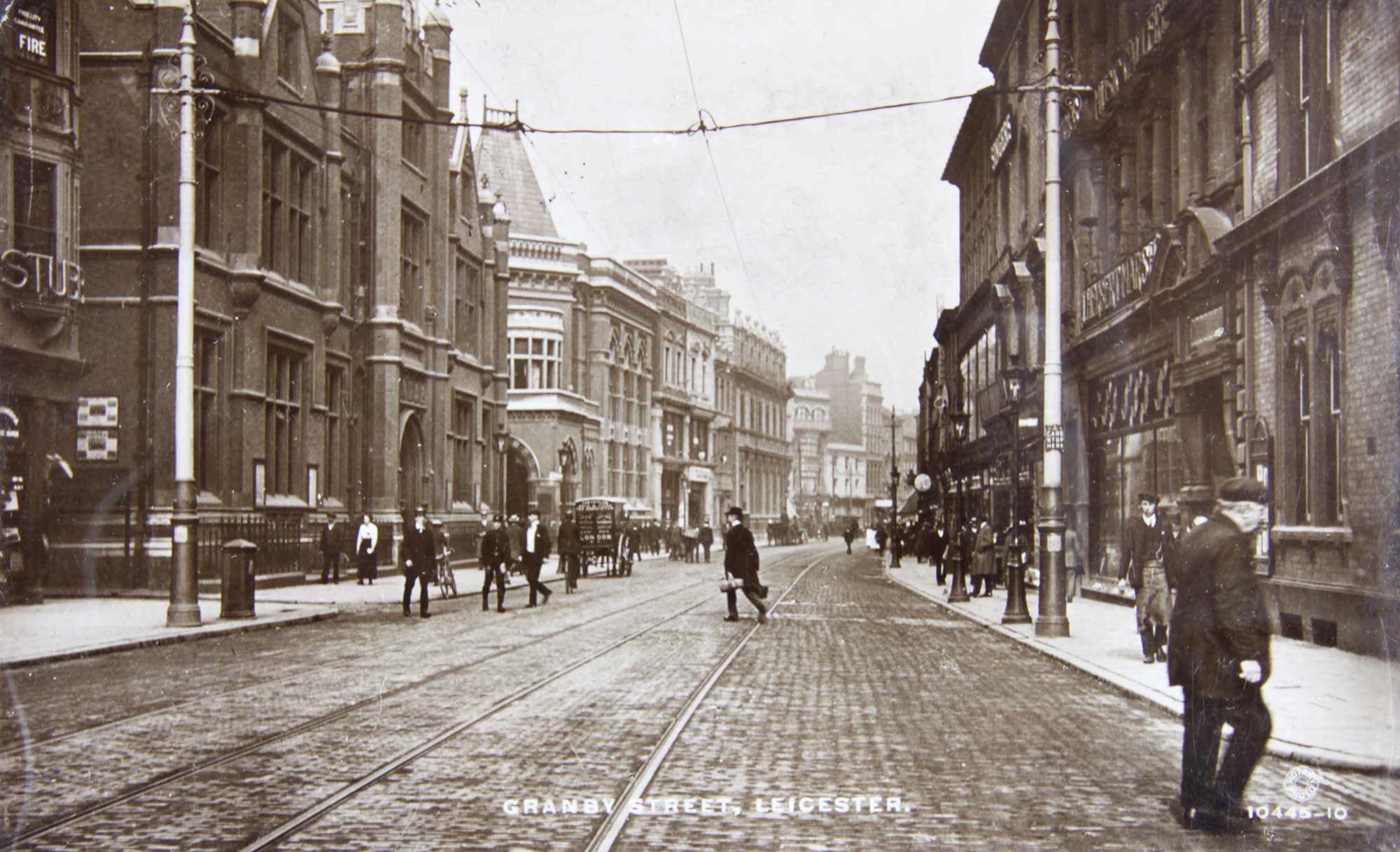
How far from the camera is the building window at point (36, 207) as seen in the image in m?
24.2

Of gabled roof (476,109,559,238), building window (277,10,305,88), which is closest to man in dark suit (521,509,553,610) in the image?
building window (277,10,305,88)

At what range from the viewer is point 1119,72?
27.4 m

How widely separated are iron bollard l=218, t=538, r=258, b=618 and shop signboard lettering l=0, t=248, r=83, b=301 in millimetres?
5773

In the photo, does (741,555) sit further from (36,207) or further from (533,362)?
(533,362)

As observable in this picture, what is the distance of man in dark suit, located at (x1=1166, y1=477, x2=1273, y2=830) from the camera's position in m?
7.58

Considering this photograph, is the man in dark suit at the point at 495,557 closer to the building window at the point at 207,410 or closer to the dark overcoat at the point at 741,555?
the dark overcoat at the point at 741,555

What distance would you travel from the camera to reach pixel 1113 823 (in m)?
7.71

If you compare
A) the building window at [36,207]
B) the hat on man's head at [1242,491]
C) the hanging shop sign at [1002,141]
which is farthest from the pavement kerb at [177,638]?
the hanging shop sign at [1002,141]

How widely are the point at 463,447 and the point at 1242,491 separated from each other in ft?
126

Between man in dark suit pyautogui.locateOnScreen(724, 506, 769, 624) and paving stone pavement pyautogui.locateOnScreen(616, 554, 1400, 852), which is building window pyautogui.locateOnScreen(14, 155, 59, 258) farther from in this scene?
paving stone pavement pyautogui.locateOnScreen(616, 554, 1400, 852)

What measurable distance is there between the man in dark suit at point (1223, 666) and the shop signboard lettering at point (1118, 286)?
666 inches

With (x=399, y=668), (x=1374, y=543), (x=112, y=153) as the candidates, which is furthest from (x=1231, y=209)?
(x=112, y=153)

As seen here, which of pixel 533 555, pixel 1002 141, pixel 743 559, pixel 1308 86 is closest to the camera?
pixel 1308 86

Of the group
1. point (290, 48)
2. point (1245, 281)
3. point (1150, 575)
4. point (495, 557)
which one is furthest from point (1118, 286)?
point (290, 48)
